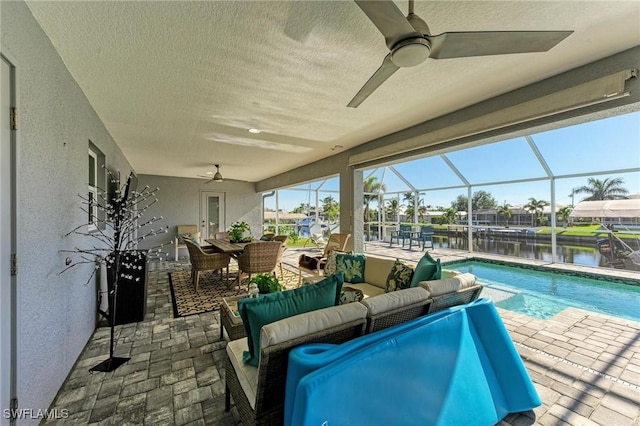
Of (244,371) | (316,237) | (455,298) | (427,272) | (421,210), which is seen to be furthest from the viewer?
(316,237)

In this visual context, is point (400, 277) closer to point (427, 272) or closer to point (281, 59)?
point (427, 272)

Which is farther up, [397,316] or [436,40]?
[436,40]

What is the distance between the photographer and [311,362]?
104 cm

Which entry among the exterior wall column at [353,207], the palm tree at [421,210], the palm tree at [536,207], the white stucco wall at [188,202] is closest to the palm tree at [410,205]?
the palm tree at [421,210]

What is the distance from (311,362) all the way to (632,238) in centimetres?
714

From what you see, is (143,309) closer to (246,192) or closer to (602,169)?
(246,192)

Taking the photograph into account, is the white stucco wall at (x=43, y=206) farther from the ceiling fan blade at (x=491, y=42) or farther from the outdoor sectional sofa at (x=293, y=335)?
the ceiling fan blade at (x=491, y=42)

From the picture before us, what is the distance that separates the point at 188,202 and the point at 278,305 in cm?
797

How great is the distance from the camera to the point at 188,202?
8250 mm

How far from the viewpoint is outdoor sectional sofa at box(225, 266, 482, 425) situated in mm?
1130

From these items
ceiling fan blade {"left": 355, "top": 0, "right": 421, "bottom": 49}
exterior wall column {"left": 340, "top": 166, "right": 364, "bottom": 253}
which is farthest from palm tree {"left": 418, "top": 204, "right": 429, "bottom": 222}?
ceiling fan blade {"left": 355, "top": 0, "right": 421, "bottom": 49}

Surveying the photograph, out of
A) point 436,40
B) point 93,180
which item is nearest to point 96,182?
point 93,180

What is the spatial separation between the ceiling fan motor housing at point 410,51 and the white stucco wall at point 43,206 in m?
1.99

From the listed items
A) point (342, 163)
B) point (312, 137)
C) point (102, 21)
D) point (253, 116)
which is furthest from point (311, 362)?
point (342, 163)
